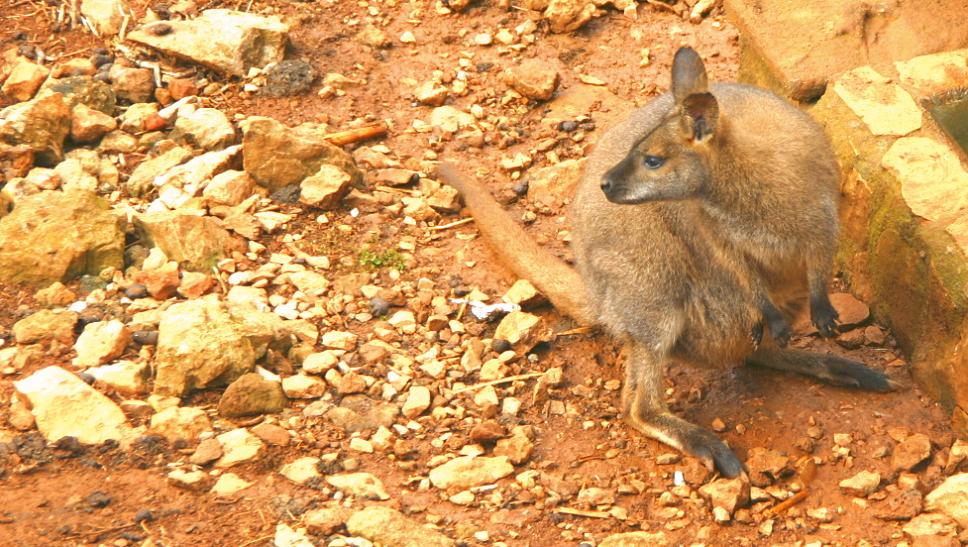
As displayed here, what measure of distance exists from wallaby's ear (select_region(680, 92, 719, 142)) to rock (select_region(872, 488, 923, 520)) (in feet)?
4.26

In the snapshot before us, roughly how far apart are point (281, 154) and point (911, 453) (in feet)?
9.35

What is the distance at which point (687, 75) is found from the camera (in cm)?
380

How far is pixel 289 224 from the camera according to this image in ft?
16.9

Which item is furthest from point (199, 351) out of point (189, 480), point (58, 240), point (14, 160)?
point (14, 160)

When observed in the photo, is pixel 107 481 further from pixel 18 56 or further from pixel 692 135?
pixel 18 56

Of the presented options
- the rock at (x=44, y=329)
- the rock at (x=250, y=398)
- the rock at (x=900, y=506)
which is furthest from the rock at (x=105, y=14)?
the rock at (x=900, y=506)

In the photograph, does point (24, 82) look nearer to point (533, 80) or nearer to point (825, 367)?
point (533, 80)

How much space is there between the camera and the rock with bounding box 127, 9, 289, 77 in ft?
19.7

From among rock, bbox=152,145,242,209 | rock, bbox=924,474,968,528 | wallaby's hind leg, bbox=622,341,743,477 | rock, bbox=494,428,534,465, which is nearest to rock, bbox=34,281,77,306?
rock, bbox=152,145,242,209

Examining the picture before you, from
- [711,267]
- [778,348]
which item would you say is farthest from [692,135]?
[778,348]

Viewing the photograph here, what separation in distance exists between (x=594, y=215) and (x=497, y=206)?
792 mm

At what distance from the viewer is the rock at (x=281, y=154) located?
520 cm

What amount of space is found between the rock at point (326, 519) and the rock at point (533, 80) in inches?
112

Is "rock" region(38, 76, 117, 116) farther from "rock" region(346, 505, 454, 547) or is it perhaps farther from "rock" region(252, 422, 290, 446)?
"rock" region(346, 505, 454, 547)
